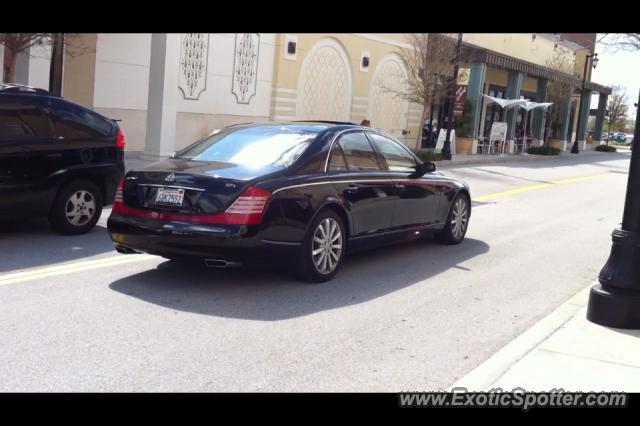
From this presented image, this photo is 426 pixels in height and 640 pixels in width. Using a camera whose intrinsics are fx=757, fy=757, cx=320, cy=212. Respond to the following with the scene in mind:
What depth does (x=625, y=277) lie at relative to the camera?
6.21 m

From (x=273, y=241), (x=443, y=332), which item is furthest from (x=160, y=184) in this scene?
(x=443, y=332)

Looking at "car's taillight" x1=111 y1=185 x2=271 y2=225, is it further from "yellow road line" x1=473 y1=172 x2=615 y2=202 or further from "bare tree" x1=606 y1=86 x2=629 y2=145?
"bare tree" x1=606 y1=86 x2=629 y2=145

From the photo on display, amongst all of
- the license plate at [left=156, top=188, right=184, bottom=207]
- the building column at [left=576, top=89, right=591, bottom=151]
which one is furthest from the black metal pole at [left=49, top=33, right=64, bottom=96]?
the building column at [left=576, top=89, right=591, bottom=151]

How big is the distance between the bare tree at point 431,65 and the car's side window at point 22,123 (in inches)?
824

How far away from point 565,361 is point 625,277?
4.56 feet

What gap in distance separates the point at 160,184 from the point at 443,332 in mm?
2752

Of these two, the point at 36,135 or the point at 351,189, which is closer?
the point at 351,189

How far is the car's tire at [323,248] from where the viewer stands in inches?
272

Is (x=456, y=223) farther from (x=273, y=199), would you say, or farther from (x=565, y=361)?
(x=565, y=361)

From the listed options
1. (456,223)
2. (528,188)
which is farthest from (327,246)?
(528,188)

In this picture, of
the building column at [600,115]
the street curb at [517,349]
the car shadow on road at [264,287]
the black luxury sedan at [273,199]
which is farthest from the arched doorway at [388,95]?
the building column at [600,115]

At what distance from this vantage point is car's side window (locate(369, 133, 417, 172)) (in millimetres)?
8305

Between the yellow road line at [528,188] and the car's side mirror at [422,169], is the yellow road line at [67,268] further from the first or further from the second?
the yellow road line at [528,188]
